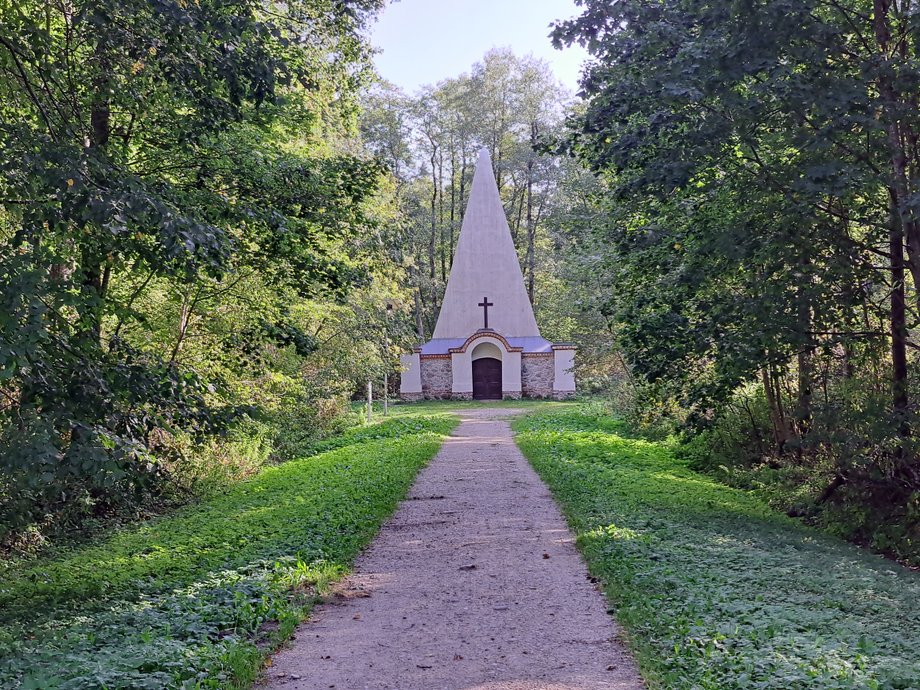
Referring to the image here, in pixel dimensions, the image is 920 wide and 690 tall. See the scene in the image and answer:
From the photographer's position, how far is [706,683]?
163 inches

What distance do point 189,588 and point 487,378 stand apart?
98.4 ft

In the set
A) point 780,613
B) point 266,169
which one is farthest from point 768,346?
point 266,169

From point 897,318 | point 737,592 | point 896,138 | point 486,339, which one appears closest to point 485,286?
point 486,339

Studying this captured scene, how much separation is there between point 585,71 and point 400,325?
12537 mm

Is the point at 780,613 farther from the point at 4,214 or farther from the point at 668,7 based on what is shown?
the point at 4,214

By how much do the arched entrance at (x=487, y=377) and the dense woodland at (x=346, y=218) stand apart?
922 inches

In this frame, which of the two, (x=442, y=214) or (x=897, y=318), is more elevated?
(x=442, y=214)

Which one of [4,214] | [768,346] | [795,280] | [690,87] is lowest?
[768,346]

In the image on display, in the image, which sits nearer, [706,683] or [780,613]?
[706,683]

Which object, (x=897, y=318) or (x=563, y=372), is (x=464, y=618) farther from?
(x=563, y=372)

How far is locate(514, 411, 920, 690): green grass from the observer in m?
4.33

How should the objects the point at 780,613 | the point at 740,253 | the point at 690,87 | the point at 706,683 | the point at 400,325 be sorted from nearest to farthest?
the point at 706,683, the point at 780,613, the point at 690,87, the point at 740,253, the point at 400,325

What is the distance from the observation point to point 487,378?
36.3 metres

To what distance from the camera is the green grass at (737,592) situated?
433 centimetres
